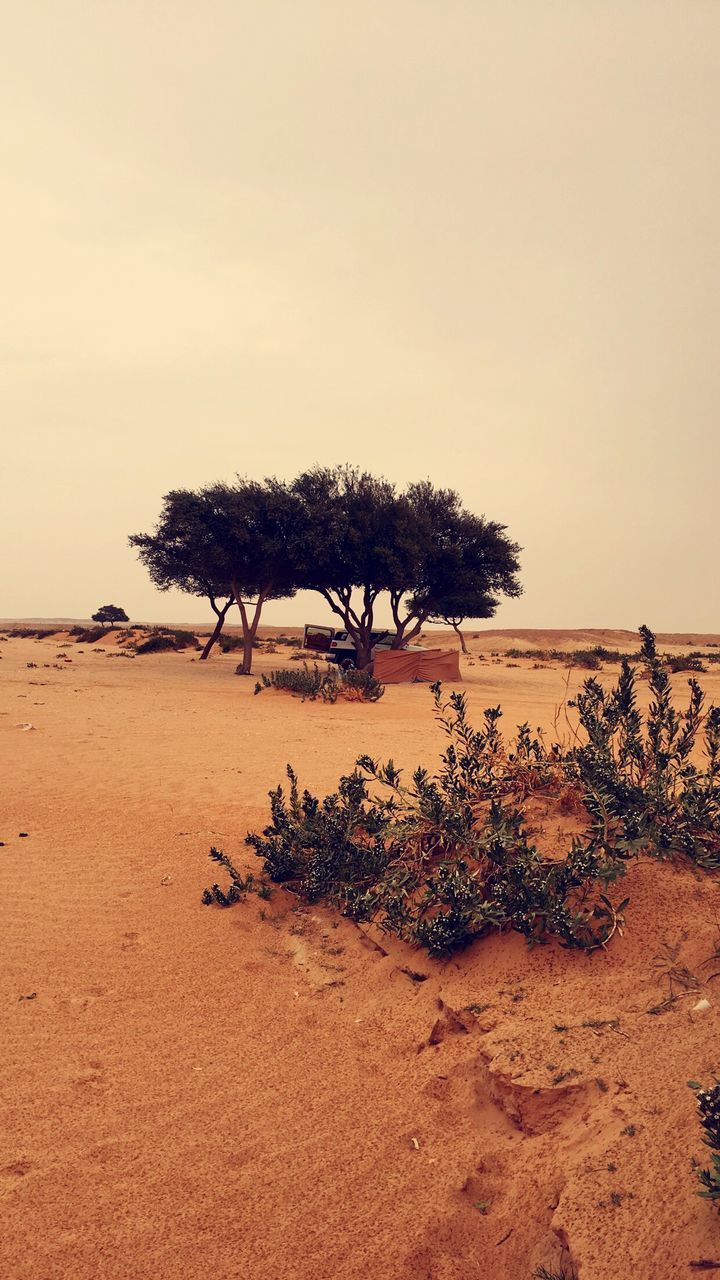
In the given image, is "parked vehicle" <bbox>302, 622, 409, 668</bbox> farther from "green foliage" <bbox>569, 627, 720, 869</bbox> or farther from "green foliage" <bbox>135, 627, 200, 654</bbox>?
"green foliage" <bbox>569, 627, 720, 869</bbox>

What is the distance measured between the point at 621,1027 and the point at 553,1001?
1.36 feet

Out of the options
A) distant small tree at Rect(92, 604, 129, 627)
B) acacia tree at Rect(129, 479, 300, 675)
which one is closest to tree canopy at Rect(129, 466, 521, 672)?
acacia tree at Rect(129, 479, 300, 675)

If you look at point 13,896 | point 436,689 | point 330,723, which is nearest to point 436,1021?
point 436,689

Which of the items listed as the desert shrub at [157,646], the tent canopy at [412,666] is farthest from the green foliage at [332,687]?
the desert shrub at [157,646]

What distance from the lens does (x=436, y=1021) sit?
138 inches

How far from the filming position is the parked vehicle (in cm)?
3064

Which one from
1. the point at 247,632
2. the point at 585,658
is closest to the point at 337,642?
the point at 247,632

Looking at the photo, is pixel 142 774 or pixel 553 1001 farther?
pixel 142 774

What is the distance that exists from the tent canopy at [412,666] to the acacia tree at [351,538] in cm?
291

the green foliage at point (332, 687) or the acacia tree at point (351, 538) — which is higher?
the acacia tree at point (351, 538)

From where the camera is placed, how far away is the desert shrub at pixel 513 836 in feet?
12.6

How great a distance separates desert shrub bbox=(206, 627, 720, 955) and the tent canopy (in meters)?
17.8

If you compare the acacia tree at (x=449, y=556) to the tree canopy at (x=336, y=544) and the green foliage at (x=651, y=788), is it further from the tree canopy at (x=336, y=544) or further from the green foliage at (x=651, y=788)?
the green foliage at (x=651, y=788)

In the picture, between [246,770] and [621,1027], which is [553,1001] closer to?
[621,1027]
